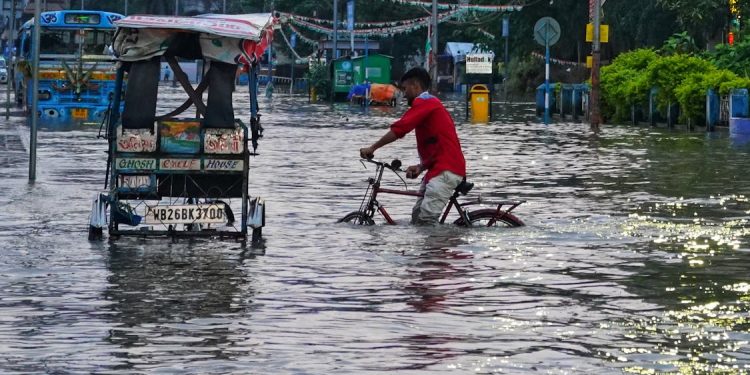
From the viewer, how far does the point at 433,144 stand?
1642 cm

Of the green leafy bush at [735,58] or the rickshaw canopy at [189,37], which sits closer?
the rickshaw canopy at [189,37]

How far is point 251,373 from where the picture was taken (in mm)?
8719

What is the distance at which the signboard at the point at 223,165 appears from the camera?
1491 centimetres

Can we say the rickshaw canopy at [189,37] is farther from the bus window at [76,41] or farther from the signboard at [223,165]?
the bus window at [76,41]

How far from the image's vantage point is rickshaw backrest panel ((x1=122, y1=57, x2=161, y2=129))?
49.0ft

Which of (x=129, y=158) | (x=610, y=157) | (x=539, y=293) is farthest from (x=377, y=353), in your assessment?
(x=610, y=157)

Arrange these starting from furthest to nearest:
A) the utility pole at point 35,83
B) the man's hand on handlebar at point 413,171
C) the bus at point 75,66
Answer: the bus at point 75,66
the utility pole at point 35,83
the man's hand on handlebar at point 413,171

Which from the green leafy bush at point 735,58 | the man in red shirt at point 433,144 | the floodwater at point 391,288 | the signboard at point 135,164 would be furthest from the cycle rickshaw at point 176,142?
the green leafy bush at point 735,58

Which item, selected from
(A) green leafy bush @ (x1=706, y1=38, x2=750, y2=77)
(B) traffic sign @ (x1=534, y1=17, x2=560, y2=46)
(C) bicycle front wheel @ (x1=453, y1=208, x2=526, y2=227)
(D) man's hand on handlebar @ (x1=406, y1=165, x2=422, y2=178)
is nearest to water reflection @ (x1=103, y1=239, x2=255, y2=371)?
(D) man's hand on handlebar @ (x1=406, y1=165, x2=422, y2=178)

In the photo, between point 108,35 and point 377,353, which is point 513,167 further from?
point 108,35

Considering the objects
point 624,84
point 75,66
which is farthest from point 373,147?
point 624,84

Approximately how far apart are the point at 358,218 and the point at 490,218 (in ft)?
4.19

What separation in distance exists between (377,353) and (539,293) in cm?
284

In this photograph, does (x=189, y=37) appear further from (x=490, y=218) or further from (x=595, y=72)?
(x=595, y=72)
